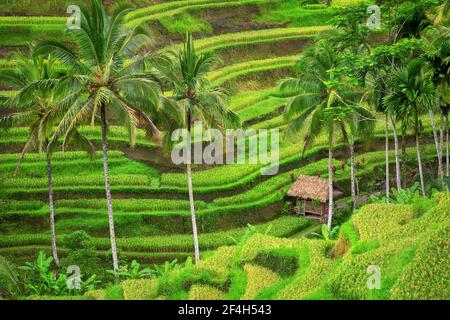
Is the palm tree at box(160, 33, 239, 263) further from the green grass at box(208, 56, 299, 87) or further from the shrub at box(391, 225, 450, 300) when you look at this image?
the green grass at box(208, 56, 299, 87)

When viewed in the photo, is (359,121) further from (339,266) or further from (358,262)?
(358,262)

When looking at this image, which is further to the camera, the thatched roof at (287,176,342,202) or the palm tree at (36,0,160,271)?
the thatched roof at (287,176,342,202)

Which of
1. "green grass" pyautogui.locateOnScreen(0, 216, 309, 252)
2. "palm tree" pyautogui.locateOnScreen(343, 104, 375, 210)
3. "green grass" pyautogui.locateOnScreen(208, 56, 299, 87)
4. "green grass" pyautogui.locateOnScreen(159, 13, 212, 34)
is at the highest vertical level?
"green grass" pyautogui.locateOnScreen(159, 13, 212, 34)

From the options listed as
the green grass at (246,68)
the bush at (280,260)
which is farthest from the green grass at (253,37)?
the bush at (280,260)

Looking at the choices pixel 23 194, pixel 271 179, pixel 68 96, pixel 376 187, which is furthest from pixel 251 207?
pixel 68 96

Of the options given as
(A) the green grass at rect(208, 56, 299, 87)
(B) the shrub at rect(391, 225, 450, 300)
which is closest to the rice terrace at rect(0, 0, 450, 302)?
(B) the shrub at rect(391, 225, 450, 300)

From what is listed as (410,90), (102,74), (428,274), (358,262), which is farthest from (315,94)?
(428,274)

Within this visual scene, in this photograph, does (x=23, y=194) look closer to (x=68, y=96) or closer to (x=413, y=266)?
(x=68, y=96)
